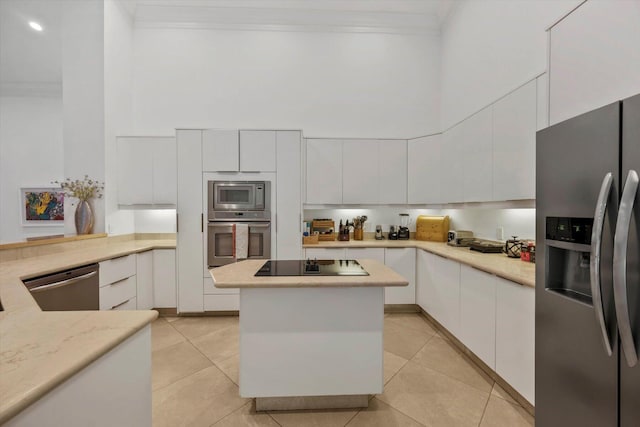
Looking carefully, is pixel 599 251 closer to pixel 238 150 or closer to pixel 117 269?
pixel 238 150

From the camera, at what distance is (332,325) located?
5.93 ft

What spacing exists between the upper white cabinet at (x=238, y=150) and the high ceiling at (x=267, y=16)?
1.78 meters

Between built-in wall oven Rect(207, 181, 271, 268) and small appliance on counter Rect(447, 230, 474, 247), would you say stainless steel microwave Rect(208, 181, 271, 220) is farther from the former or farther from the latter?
small appliance on counter Rect(447, 230, 474, 247)

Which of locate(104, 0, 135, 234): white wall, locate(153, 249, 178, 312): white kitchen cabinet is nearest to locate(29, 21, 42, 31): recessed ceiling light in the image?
locate(104, 0, 135, 234): white wall

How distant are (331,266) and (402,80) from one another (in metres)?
3.33

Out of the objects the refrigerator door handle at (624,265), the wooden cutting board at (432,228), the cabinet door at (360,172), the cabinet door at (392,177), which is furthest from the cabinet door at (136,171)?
the refrigerator door handle at (624,265)

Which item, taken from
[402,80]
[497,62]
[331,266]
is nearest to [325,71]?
[402,80]

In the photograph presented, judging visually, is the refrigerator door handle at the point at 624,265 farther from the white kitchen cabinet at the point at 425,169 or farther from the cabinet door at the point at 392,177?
the cabinet door at the point at 392,177

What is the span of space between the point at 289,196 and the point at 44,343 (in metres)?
2.77

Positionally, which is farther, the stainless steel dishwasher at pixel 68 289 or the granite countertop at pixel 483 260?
the stainless steel dishwasher at pixel 68 289

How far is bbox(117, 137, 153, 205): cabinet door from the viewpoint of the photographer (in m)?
3.62

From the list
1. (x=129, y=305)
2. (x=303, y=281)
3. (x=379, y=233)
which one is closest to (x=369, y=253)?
(x=379, y=233)

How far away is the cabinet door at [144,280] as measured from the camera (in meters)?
3.24

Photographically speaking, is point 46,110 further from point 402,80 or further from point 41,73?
point 402,80
